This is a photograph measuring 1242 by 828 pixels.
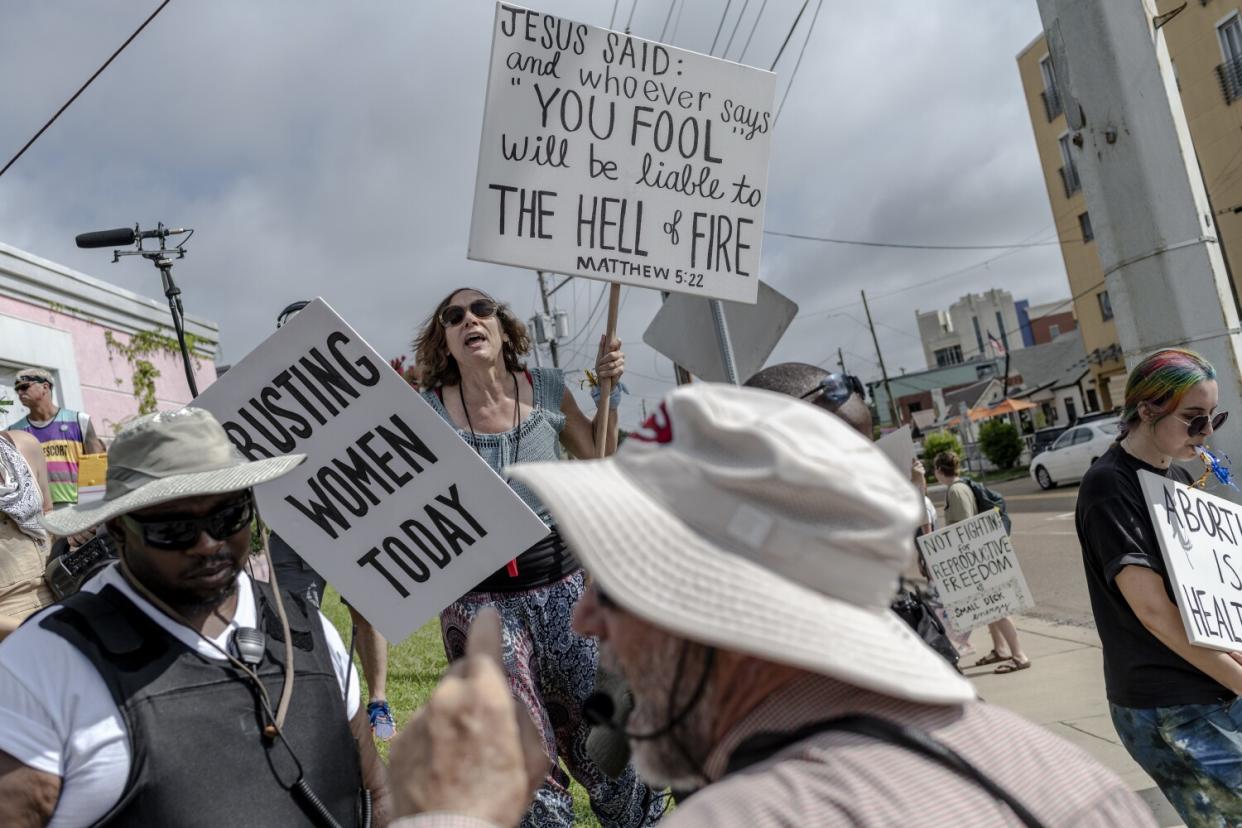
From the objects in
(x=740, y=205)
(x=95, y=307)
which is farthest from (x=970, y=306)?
(x=740, y=205)

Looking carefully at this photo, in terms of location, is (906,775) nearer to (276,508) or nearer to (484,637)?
(484,637)

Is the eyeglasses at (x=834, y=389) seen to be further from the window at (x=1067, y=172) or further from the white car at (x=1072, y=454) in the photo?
the window at (x=1067, y=172)

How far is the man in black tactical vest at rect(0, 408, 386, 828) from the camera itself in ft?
6.63

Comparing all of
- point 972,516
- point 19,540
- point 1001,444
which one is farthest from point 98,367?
point 1001,444

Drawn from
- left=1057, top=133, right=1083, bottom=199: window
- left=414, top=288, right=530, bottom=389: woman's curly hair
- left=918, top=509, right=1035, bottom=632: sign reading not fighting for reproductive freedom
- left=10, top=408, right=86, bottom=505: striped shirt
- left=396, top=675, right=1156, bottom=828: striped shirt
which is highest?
left=1057, top=133, right=1083, bottom=199: window

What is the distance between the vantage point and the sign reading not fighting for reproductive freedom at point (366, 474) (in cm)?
335

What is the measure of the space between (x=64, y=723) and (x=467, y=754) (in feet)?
3.94

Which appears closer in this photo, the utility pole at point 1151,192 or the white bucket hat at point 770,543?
the white bucket hat at point 770,543

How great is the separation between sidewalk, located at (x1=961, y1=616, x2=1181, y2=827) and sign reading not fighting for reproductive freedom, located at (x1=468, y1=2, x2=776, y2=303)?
9.20 feet

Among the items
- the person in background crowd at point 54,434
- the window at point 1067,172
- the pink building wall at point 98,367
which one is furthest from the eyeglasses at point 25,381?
the window at point 1067,172

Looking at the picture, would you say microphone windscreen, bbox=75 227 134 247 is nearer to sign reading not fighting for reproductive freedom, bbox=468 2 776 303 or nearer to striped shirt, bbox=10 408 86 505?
striped shirt, bbox=10 408 86 505

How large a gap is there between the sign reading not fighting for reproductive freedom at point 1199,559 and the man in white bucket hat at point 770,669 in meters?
2.10

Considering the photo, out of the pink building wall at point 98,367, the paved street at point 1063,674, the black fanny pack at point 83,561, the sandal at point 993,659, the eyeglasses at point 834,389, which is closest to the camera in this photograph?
the eyeglasses at point 834,389

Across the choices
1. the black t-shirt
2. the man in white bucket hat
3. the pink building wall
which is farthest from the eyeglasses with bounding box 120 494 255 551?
the pink building wall
